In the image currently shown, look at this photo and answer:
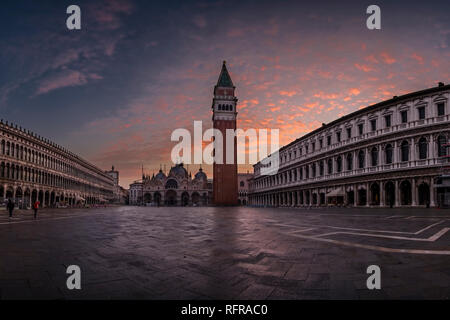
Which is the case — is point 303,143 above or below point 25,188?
above

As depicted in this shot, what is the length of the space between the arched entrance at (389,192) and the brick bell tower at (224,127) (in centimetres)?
3841

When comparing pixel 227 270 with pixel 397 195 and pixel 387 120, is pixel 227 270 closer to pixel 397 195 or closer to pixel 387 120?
pixel 397 195

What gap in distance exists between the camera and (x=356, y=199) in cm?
3538

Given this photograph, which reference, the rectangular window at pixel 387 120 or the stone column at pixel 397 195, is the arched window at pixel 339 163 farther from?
the stone column at pixel 397 195

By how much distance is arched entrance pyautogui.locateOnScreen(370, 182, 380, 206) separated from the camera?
109 ft

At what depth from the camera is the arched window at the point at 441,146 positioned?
27311 mm

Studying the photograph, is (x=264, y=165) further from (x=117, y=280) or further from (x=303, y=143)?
(x=117, y=280)

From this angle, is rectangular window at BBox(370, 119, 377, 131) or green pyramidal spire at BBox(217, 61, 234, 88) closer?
rectangular window at BBox(370, 119, 377, 131)

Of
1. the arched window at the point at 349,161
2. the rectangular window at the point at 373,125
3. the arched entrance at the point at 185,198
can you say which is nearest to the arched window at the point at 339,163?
the arched window at the point at 349,161

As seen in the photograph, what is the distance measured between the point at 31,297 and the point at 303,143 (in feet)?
168

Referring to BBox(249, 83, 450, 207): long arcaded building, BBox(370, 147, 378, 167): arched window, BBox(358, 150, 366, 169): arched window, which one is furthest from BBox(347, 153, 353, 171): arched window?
BBox(370, 147, 378, 167): arched window

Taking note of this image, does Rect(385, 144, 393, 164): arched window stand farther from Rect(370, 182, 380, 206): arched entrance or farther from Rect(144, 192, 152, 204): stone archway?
Rect(144, 192, 152, 204): stone archway

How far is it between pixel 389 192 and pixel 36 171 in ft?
210

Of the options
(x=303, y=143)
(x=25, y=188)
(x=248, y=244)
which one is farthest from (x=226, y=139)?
(x=248, y=244)
